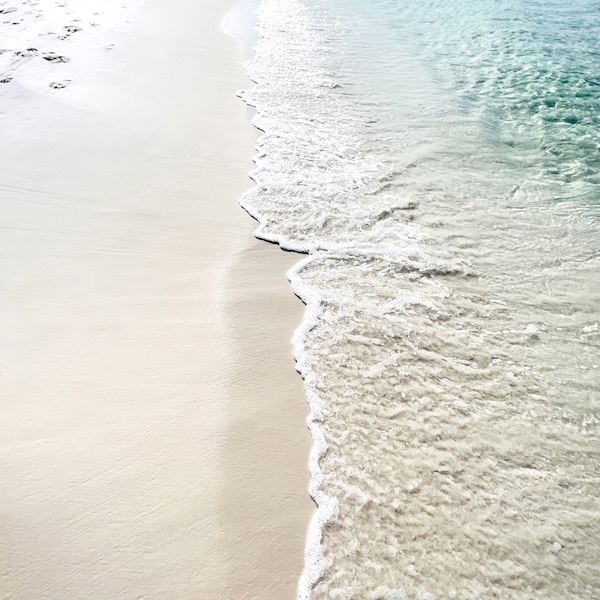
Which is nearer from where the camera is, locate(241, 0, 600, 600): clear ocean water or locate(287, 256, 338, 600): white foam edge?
locate(287, 256, 338, 600): white foam edge

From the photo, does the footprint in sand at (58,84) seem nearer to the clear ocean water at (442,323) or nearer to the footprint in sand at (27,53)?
the footprint in sand at (27,53)

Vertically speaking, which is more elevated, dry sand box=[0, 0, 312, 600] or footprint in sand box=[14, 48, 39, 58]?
footprint in sand box=[14, 48, 39, 58]

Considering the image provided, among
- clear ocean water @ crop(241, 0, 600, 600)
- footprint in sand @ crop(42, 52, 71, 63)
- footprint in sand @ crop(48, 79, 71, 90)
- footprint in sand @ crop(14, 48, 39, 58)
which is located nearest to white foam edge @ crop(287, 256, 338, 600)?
clear ocean water @ crop(241, 0, 600, 600)

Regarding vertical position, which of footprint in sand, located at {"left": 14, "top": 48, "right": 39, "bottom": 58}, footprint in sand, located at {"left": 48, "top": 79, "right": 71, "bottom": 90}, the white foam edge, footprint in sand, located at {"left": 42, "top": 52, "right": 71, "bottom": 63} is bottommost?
the white foam edge

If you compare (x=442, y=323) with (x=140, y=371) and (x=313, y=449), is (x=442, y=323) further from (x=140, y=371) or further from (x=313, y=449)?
(x=140, y=371)

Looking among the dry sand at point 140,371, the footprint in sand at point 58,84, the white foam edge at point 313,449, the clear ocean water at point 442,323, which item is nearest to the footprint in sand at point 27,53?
the footprint in sand at point 58,84

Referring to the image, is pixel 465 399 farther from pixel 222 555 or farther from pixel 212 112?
pixel 212 112

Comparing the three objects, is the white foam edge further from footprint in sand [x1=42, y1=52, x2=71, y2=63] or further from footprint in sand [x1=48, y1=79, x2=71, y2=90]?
footprint in sand [x1=42, y1=52, x2=71, y2=63]
